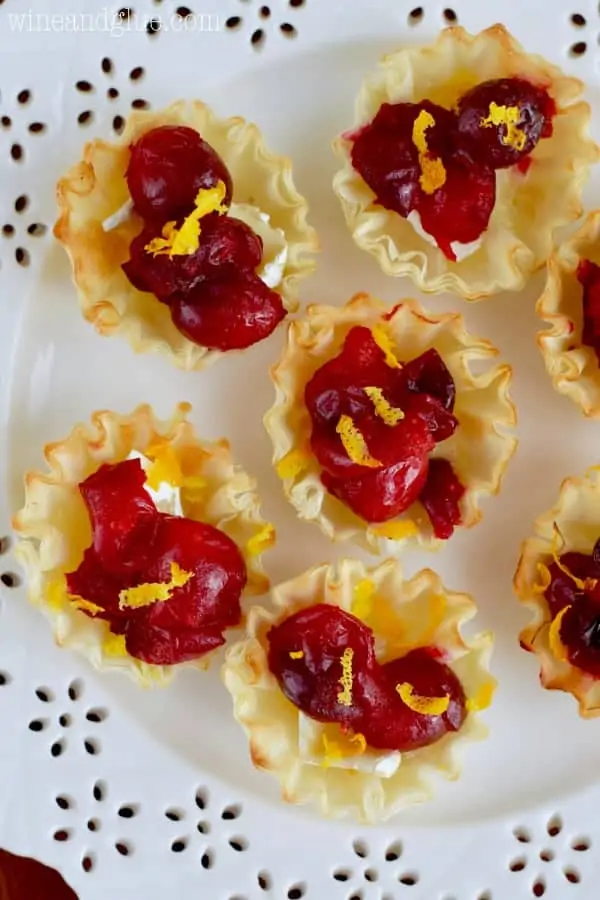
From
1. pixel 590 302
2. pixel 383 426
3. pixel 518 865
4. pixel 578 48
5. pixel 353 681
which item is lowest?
pixel 518 865

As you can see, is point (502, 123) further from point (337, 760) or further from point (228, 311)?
point (337, 760)

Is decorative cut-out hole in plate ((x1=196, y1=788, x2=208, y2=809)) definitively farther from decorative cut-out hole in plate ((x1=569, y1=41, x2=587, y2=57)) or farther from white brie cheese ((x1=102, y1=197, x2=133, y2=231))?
decorative cut-out hole in plate ((x1=569, y1=41, x2=587, y2=57))

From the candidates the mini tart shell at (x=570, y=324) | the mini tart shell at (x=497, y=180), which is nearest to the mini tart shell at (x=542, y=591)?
the mini tart shell at (x=570, y=324)

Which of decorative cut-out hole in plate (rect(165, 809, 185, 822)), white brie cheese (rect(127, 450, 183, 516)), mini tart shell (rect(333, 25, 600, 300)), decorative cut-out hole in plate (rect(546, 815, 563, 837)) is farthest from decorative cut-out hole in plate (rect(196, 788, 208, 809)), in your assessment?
mini tart shell (rect(333, 25, 600, 300))

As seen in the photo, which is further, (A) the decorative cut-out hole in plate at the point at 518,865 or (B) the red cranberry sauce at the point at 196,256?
(A) the decorative cut-out hole in plate at the point at 518,865

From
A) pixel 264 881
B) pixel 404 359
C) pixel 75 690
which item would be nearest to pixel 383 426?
pixel 404 359

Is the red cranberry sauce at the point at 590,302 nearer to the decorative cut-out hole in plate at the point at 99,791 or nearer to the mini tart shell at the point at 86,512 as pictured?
the mini tart shell at the point at 86,512
